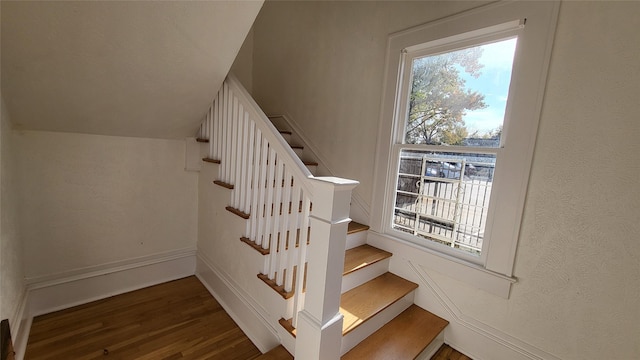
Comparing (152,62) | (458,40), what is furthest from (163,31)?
(458,40)

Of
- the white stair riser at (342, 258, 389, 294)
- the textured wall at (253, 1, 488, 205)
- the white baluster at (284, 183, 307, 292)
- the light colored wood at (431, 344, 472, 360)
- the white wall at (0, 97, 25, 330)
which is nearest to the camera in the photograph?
the white wall at (0, 97, 25, 330)

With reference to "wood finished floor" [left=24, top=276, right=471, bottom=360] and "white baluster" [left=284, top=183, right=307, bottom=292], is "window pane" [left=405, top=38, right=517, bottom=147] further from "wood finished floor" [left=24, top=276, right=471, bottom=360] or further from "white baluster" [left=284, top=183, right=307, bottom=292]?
"wood finished floor" [left=24, top=276, right=471, bottom=360]

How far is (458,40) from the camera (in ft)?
5.60

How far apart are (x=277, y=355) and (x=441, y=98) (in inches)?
76.7

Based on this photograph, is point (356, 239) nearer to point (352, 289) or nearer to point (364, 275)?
point (364, 275)

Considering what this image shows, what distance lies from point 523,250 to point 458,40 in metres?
1.37

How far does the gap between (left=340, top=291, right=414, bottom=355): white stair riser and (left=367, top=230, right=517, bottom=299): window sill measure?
280mm

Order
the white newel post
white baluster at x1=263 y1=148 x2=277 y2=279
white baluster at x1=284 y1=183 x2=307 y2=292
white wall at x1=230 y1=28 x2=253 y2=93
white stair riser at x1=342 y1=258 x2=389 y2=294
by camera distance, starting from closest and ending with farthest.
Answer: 1. the white newel post
2. white baluster at x1=284 y1=183 x2=307 y2=292
3. white baluster at x1=263 y1=148 x2=277 y2=279
4. white stair riser at x1=342 y1=258 x2=389 y2=294
5. white wall at x1=230 y1=28 x2=253 y2=93

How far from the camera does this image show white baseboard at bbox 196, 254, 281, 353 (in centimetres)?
163

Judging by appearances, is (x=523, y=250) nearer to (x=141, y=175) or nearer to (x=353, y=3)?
(x=353, y=3)

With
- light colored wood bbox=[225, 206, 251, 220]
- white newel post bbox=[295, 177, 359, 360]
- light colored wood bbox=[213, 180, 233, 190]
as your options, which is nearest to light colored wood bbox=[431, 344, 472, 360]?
white newel post bbox=[295, 177, 359, 360]

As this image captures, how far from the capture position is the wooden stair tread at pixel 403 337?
4.80ft

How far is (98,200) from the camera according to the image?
78.4 inches

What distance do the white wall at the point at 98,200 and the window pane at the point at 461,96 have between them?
81.0 inches
